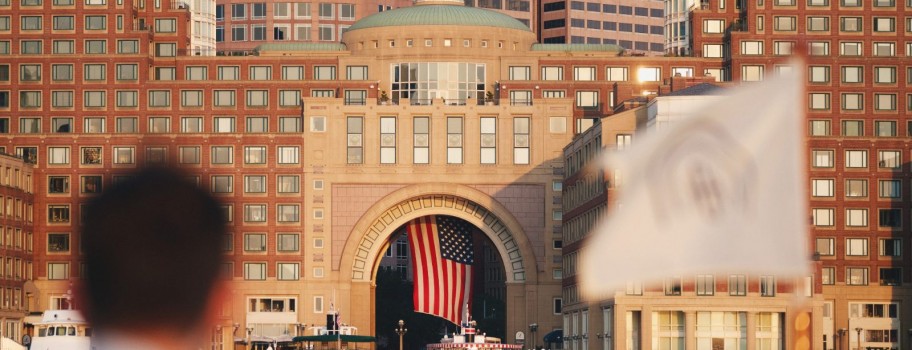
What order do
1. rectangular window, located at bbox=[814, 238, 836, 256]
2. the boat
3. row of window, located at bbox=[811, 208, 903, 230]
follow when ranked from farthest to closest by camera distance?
row of window, located at bbox=[811, 208, 903, 230]
rectangular window, located at bbox=[814, 238, 836, 256]
the boat

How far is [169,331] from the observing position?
32.9m

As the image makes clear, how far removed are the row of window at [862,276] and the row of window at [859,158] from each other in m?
10.7

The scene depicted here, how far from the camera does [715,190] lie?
101ft

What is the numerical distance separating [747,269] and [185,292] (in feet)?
Result: 33.9

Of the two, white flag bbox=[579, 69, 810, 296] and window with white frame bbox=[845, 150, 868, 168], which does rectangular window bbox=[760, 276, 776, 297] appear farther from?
white flag bbox=[579, 69, 810, 296]

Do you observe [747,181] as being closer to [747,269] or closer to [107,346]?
[747,269]

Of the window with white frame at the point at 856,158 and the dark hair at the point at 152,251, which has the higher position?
the window with white frame at the point at 856,158

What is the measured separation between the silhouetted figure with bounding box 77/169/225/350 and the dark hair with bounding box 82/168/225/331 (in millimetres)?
17

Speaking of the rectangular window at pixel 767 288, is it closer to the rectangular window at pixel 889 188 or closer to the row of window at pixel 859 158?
the row of window at pixel 859 158

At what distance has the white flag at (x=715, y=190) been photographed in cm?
3028

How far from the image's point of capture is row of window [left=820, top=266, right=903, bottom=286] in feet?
651

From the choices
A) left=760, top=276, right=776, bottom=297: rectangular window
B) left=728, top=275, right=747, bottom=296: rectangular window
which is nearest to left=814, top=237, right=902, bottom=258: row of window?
left=760, top=276, right=776, bottom=297: rectangular window

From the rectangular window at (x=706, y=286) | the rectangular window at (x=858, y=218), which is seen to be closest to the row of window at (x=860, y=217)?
the rectangular window at (x=858, y=218)

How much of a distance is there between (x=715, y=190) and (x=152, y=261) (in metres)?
10.0
